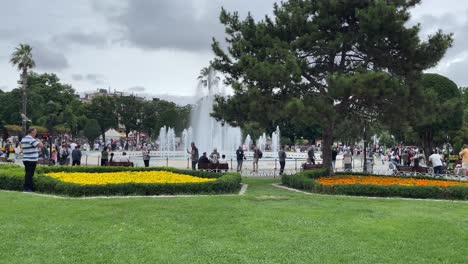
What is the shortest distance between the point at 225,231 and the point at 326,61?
40.5 feet

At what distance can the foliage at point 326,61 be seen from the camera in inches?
637

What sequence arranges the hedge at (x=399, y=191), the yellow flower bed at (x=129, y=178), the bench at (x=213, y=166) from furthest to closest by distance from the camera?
the bench at (x=213, y=166) < the yellow flower bed at (x=129, y=178) < the hedge at (x=399, y=191)

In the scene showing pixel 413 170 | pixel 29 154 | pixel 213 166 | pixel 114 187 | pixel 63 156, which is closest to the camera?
pixel 29 154

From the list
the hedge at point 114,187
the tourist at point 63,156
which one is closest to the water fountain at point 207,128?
the tourist at point 63,156

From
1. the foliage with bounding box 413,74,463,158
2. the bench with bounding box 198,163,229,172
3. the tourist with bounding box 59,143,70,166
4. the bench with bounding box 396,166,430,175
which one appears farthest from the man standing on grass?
the bench with bounding box 396,166,430,175

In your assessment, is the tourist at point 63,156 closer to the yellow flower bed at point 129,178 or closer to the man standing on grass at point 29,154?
the yellow flower bed at point 129,178

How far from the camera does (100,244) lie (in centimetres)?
689

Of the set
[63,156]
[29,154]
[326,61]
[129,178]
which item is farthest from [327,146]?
[63,156]

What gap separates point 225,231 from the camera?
7.93 meters

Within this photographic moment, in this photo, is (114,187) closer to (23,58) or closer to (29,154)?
(29,154)

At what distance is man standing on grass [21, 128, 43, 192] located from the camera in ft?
40.7

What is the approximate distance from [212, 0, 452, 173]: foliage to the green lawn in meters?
5.68

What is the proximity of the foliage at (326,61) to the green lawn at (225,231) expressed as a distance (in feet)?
18.6

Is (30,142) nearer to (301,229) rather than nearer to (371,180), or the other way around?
(301,229)
